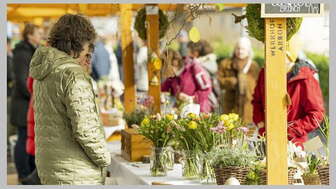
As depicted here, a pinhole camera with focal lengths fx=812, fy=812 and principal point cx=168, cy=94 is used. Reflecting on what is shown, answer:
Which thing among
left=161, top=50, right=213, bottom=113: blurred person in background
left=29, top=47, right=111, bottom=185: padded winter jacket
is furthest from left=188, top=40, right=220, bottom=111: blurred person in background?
left=29, top=47, right=111, bottom=185: padded winter jacket

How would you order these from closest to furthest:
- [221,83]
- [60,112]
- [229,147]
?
[60,112]
[229,147]
[221,83]

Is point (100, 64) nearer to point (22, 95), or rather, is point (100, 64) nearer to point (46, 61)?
point (22, 95)

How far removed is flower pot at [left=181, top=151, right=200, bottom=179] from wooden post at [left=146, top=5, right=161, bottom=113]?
→ 1.53 metres

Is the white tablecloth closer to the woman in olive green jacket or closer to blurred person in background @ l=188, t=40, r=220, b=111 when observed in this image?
the woman in olive green jacket

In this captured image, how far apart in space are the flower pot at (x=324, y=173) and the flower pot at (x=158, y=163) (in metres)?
0.86

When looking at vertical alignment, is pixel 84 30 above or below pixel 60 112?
above

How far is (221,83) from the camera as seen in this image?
29.7ft

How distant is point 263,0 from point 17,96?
490cm

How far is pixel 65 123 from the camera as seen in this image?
11.7 feet

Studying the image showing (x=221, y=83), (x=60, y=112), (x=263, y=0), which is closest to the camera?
(x=263, y=0)

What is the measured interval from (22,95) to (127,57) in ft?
5.41

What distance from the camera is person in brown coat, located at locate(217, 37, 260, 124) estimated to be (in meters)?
8.73

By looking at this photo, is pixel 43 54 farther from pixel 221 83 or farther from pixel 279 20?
pixel 221 83

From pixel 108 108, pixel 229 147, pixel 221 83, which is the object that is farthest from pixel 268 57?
pixel 221 83
